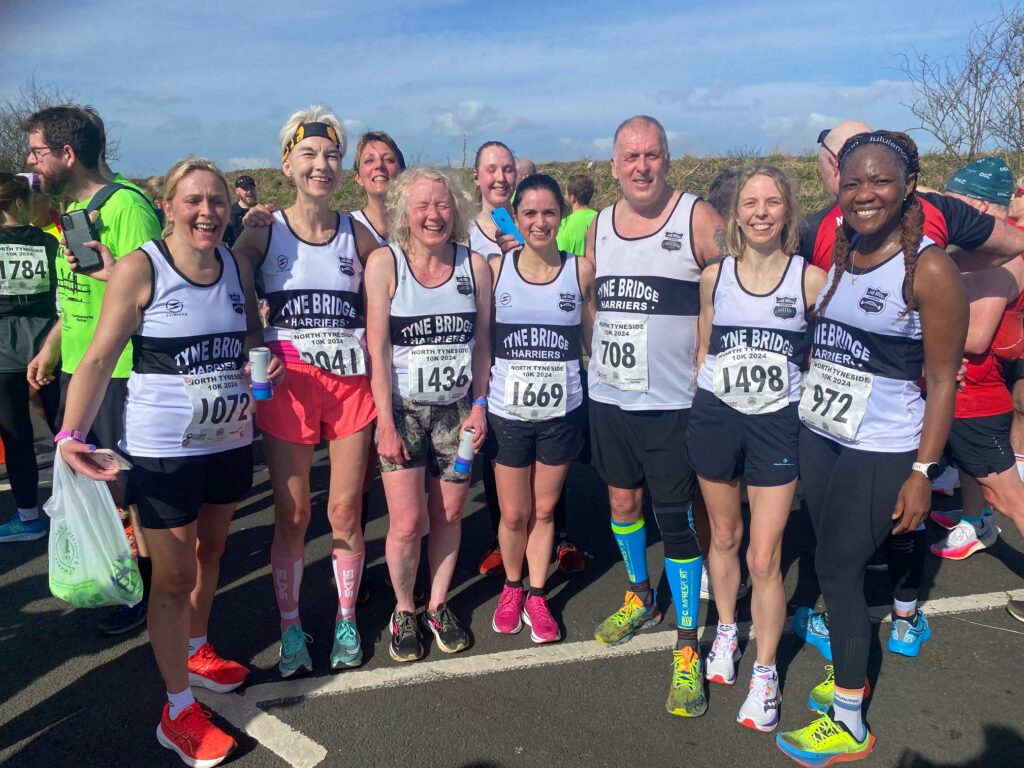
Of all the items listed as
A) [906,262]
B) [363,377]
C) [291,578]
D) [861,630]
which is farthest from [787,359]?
[291,578]

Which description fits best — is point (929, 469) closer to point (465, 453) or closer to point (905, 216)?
point (905, 216)

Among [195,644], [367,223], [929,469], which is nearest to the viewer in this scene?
[929,469]

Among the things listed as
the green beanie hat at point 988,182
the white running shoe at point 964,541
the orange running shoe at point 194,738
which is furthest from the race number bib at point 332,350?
the white running shoe at point 964,541

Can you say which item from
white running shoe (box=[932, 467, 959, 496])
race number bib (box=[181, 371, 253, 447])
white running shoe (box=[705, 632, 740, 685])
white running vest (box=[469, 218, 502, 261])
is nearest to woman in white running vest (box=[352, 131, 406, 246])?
white running vest (box=[469, 218, 502, 261])

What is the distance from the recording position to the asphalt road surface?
9.23 feet

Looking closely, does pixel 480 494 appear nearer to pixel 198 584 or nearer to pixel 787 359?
pixel 198 584

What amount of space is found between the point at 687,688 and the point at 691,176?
19.9 metres

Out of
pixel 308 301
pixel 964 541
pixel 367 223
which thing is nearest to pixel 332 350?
pixel 308 301

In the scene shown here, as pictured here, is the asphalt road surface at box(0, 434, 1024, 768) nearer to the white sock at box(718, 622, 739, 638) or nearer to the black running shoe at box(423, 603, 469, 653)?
the black running shoe at box(423, 603, 469, 653)

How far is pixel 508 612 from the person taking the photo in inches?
145

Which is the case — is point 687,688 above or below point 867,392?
below

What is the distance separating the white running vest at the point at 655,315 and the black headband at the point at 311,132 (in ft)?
4.50

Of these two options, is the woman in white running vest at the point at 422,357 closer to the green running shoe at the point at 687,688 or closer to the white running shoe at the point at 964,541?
the green running shoe at the point at 687,688

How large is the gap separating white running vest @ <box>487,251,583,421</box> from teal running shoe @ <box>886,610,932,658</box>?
6.34ft
